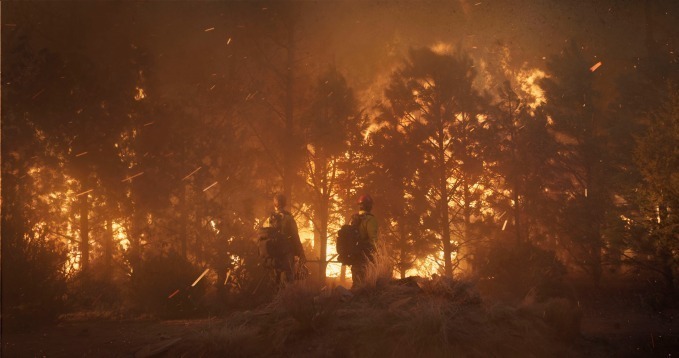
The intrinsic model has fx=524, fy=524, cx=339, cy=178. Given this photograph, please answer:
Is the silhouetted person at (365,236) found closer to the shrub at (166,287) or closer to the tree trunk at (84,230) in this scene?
the shrub at (166,287)

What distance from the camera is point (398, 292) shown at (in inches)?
323

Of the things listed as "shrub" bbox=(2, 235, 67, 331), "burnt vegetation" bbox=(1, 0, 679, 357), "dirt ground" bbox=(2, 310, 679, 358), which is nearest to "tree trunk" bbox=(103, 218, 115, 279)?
"burnt vegetation" bbox=(1, 0, 679, 357)

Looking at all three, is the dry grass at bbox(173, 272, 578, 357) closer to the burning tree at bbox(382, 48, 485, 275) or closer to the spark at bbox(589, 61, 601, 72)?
the burning tree at bbox(382, 48, 485, 275)

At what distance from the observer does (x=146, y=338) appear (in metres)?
8.03

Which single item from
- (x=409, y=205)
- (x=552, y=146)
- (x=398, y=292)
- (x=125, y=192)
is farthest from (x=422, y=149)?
(x=398, y=292)

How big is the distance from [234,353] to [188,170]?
48.4ft

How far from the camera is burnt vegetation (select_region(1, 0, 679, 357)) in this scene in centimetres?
789

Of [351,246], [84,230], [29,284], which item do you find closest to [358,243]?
[351,246]

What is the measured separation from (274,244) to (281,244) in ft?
0.43

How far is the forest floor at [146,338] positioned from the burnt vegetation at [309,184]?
28cm

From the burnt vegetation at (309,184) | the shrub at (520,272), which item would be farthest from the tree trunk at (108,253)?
the shrub at (520,272)

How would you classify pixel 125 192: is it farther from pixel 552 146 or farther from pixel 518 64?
pixel 518 64

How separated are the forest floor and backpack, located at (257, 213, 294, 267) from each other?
145 centimetres

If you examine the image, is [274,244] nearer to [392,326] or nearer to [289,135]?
[392,326]
